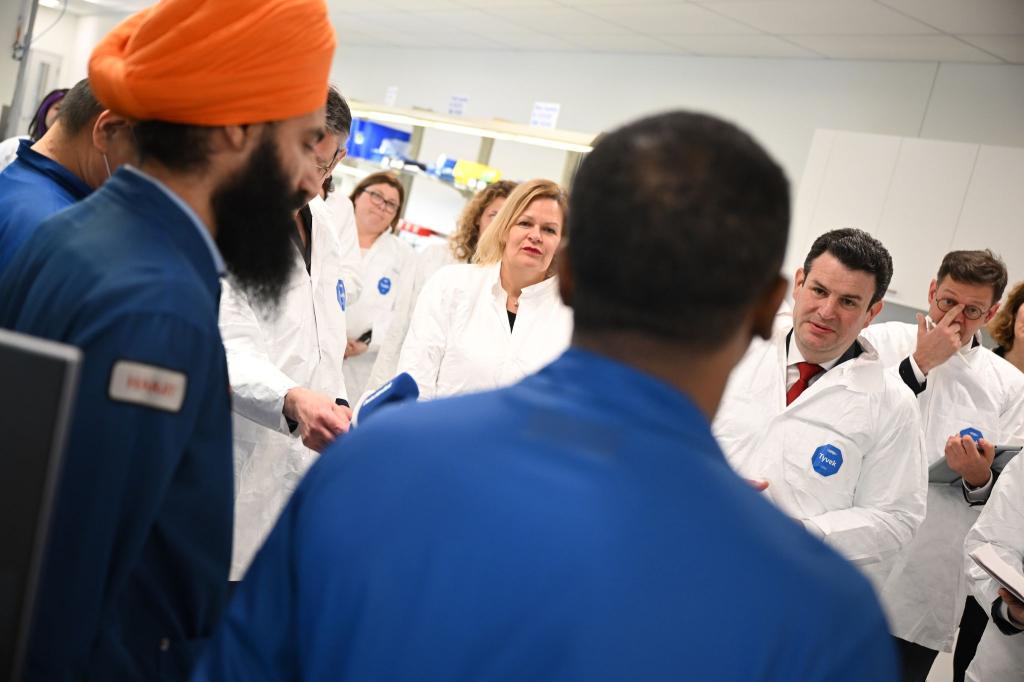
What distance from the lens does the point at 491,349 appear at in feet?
8.23

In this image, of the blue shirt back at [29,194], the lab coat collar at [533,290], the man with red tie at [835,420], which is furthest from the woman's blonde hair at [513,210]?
the blue shirt back at [29,194]

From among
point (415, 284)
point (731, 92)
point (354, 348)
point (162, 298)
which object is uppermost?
point (731, 92)

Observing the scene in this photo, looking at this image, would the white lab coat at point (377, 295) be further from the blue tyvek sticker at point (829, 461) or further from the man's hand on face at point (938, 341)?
the blue tyvek sticker at point (829, 461)

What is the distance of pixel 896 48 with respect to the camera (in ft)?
16.1

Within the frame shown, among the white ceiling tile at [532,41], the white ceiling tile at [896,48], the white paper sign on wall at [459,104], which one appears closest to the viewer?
the white ceiling tile at [896,48]

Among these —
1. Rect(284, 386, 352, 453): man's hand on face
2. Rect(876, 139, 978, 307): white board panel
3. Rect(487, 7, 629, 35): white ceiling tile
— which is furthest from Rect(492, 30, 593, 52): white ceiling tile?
Rect(284, 386, 352, 453): man's hand on face

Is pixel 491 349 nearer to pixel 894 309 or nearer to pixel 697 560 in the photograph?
pixel 697 560

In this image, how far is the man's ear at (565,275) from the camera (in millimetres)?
804

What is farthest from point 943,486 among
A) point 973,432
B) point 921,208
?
point 921,208

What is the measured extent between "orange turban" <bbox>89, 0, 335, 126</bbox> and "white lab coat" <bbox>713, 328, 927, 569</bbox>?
56.9 inches

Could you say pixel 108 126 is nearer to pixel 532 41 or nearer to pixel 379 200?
pixel 379 200

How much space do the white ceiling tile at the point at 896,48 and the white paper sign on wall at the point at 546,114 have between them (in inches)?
92.6

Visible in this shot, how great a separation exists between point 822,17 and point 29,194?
167 inches

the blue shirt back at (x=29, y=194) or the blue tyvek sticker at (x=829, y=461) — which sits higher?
the blue shirt back at (x=29, y=194)
